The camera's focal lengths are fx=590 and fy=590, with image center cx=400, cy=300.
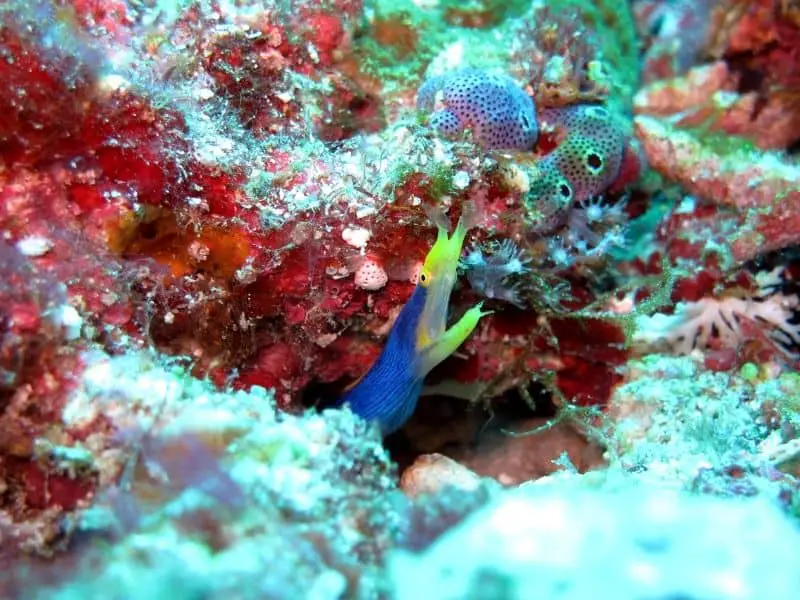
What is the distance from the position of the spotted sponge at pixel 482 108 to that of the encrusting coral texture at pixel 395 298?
2cm

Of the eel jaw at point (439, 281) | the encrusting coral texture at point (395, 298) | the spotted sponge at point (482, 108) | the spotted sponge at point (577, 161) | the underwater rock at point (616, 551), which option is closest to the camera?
the underwater rock at point (616, 551)

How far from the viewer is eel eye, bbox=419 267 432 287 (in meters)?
2.55

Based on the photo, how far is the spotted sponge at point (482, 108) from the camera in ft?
9.78

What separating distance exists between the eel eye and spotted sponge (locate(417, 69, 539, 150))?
0.76m

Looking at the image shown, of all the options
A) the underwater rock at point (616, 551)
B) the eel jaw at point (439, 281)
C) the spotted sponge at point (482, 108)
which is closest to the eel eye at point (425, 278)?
the eel jaw at point (439, 281)

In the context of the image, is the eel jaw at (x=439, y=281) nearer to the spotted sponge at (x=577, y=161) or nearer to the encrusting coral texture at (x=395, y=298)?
the encrusting coral texture at (x=395, y=298)

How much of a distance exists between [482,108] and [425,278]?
40.8 inches

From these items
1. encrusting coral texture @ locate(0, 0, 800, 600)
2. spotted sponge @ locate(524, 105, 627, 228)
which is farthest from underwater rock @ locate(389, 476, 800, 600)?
spotted sponge @ locate(524, 105, 627, 228)

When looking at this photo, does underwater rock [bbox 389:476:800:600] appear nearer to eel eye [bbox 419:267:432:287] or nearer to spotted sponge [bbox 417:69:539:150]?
eel eye [bbox 419:267:432:287]

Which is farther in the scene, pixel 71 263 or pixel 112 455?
pixel 71 263

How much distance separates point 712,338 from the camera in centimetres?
360

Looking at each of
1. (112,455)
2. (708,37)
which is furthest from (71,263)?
(708,37)

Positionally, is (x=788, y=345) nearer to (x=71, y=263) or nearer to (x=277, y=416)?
(x=277, y=416)

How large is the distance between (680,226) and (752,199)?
43 centimetres
